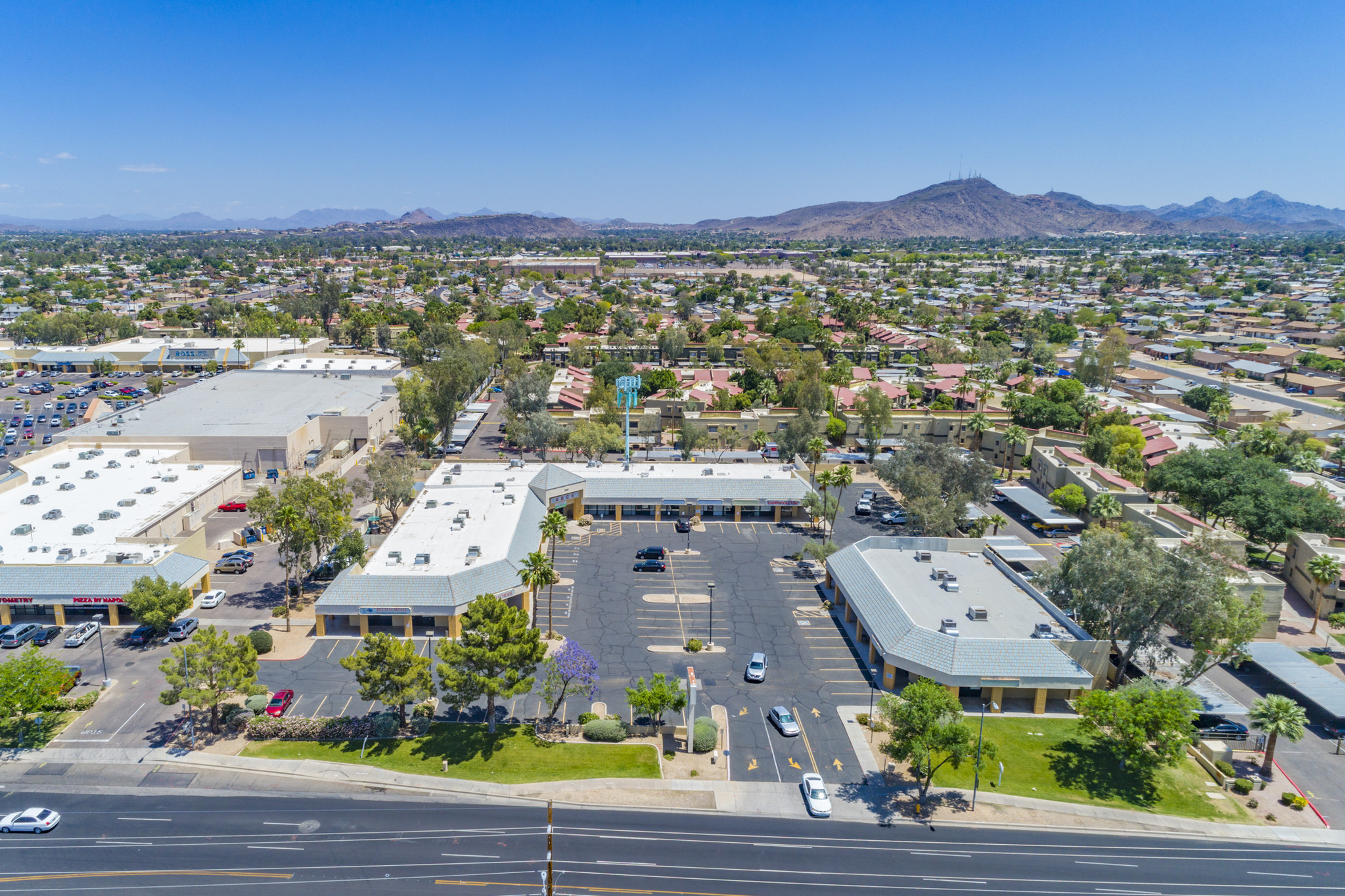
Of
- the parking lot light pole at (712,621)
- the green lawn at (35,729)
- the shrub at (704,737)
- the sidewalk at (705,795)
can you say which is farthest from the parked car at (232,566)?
the shrub at (704,737)

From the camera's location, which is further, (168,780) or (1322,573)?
(1322,573)

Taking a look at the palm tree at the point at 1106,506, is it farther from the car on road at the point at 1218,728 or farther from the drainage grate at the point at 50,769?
the drainage grate at the point at 50,769

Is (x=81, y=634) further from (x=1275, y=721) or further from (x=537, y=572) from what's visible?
(x=1275, y=721)

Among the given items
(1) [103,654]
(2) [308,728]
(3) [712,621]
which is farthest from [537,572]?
(1) [103,654]

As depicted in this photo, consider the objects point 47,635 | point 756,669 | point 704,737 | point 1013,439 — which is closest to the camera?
point 704,737

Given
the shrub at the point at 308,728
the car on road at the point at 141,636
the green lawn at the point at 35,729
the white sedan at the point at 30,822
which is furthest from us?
the car on road at the point at 141,636

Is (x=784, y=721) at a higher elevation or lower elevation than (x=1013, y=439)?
lower
